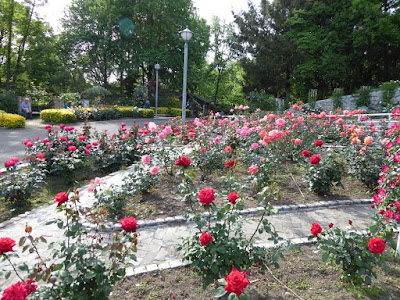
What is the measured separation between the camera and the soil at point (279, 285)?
2.13 metres

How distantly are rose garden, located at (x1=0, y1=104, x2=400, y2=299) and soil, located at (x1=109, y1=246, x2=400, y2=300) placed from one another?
0.04 metres

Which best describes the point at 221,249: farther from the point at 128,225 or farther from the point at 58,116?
the point at 58,116

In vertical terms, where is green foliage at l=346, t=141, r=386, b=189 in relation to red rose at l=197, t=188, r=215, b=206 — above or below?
below

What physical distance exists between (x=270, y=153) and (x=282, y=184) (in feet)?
2.23

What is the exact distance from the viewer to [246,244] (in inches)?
88.9

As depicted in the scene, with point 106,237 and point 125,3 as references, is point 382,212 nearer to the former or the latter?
point 106,237

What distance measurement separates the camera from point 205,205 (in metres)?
1.90

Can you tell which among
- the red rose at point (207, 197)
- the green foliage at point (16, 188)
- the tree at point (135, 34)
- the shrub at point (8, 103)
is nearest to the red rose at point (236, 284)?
the red rose at point (207, 197)

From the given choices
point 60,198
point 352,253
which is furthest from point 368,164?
point 60,198

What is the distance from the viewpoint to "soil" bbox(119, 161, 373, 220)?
378cm

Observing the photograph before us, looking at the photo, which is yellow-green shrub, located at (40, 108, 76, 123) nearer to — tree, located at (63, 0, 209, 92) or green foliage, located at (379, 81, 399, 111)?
tree, located at (63, 0, 209, 92)

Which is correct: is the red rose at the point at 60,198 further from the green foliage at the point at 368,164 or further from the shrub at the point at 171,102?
the shrub at the point at 171,102

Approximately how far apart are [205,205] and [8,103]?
716 inches

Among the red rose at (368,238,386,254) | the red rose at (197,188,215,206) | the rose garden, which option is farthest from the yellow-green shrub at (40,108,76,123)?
the red rose at (368,238,386,254)
